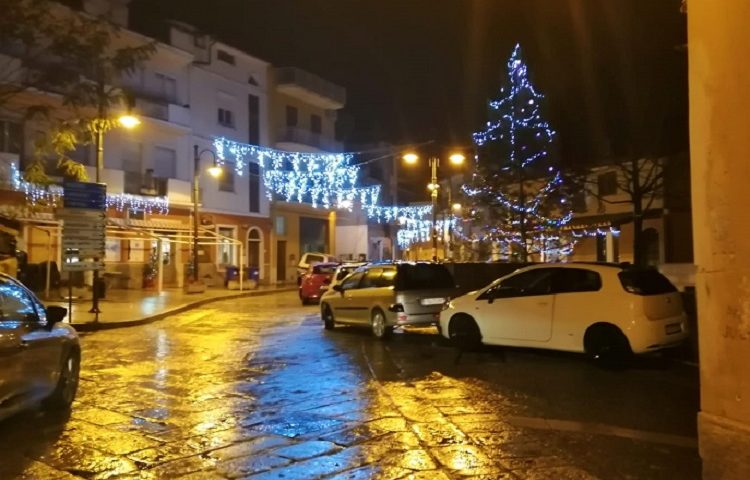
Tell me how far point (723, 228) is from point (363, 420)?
4300 millimetres

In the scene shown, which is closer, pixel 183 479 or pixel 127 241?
pixel 183 479

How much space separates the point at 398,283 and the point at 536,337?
13.5ft

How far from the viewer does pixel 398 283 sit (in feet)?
49.7

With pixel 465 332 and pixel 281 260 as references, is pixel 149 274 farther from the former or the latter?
pixel 465 332

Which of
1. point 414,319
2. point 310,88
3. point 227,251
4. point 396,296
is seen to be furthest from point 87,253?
point 310,88

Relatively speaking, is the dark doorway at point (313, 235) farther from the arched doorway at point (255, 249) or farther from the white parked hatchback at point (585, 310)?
the white parked hatchback at point (585, 310)

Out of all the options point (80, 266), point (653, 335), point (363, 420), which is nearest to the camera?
point (363, 420)

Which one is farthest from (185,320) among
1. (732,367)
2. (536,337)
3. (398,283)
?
(732,367)

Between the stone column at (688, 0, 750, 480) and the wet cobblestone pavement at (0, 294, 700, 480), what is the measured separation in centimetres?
124

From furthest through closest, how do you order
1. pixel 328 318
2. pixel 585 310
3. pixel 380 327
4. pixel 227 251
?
pixel 227 251, pixel 328 318, pixel 380 327, pixel 585 310

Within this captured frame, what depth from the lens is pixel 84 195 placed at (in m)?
19.5

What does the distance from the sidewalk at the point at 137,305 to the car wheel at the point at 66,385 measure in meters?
9.78

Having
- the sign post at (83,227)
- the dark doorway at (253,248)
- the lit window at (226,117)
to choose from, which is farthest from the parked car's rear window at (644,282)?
the dark doorway at (253,248)

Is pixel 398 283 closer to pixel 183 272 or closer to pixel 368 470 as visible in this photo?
pixel 368 470
